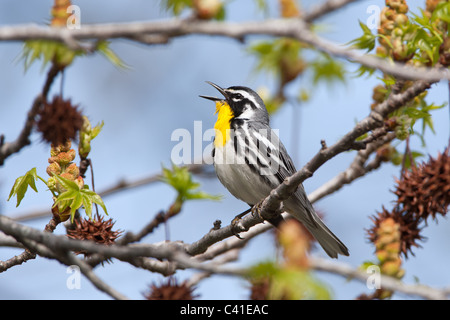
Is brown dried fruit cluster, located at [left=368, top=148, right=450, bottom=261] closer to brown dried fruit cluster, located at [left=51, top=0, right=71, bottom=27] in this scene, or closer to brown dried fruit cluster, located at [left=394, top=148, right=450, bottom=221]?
brown dried fruit cluster, located at [left=394, top=148, right=450, bottom=221]

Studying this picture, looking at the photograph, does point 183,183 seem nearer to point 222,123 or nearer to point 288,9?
point 288,9

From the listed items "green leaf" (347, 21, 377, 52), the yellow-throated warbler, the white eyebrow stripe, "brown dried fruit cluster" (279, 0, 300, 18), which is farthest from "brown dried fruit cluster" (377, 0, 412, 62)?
the white eyebrow stripe

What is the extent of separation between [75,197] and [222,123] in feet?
8.23

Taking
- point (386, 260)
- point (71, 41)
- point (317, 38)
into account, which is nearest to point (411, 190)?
point (386, 260)

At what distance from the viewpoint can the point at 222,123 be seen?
505cm

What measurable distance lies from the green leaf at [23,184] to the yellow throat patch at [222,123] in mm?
2030

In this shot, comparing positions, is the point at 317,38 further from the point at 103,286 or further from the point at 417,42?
the point at 417,42

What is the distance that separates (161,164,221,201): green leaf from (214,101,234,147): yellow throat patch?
2219mm

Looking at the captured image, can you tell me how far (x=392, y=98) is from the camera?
85.7 inches

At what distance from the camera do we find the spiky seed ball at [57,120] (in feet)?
7.49

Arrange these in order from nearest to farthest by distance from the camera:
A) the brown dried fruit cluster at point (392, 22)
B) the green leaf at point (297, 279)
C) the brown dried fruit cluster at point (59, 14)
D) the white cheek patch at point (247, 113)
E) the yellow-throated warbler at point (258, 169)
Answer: the green leaf at point (297, 279) → the brown dried fruit cluster at point (59, 14) → the brown dried fruit cluster at point (392, 22) → the yellow-throated warbler at point (258, 169) → the white cheek patch at point (247, 113)

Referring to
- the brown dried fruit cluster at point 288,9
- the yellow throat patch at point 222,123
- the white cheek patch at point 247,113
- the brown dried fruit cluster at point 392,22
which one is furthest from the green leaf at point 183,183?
the white cheek patch at point 247,113

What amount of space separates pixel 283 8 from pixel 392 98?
1935 mm

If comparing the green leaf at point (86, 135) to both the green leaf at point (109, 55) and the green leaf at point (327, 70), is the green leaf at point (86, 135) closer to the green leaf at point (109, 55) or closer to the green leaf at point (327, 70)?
the green leaf at point (109, 55)
